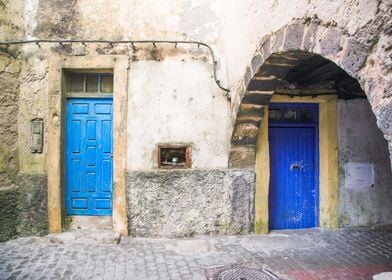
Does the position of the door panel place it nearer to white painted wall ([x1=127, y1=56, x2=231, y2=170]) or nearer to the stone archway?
the stone archway

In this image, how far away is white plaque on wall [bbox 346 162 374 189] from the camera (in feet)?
18.0

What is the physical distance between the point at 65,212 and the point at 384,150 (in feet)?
18.4

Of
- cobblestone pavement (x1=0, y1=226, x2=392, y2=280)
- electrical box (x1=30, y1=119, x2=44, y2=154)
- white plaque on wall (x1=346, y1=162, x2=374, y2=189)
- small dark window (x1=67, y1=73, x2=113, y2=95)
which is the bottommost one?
cobblestone pavement (x1=0, y1=226, x2=392, y2=280)

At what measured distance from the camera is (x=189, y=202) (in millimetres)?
4996

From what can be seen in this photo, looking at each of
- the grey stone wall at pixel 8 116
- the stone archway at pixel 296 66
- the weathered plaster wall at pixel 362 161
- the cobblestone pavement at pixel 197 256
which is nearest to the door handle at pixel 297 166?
the stone archway at pixel 296 66

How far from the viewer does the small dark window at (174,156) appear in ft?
16.6

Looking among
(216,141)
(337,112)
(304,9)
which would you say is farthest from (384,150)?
(304,9)

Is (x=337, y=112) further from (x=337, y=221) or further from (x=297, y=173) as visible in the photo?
(x=337, y=221)

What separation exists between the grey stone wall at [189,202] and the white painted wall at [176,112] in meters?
0.21

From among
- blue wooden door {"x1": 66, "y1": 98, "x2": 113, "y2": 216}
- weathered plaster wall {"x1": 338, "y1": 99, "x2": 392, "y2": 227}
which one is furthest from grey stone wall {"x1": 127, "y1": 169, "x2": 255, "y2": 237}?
weathered plaster wall {"x1": 338, "y1": 99, "x2": 392, "y2": 227}

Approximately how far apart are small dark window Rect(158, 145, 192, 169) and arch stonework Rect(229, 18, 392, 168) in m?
0.71

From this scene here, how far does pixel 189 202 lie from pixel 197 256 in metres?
0.98

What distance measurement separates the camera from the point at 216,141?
514cm

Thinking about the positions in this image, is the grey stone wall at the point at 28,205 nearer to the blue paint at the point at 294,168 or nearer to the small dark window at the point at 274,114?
the blue paint at the point at 294,168
